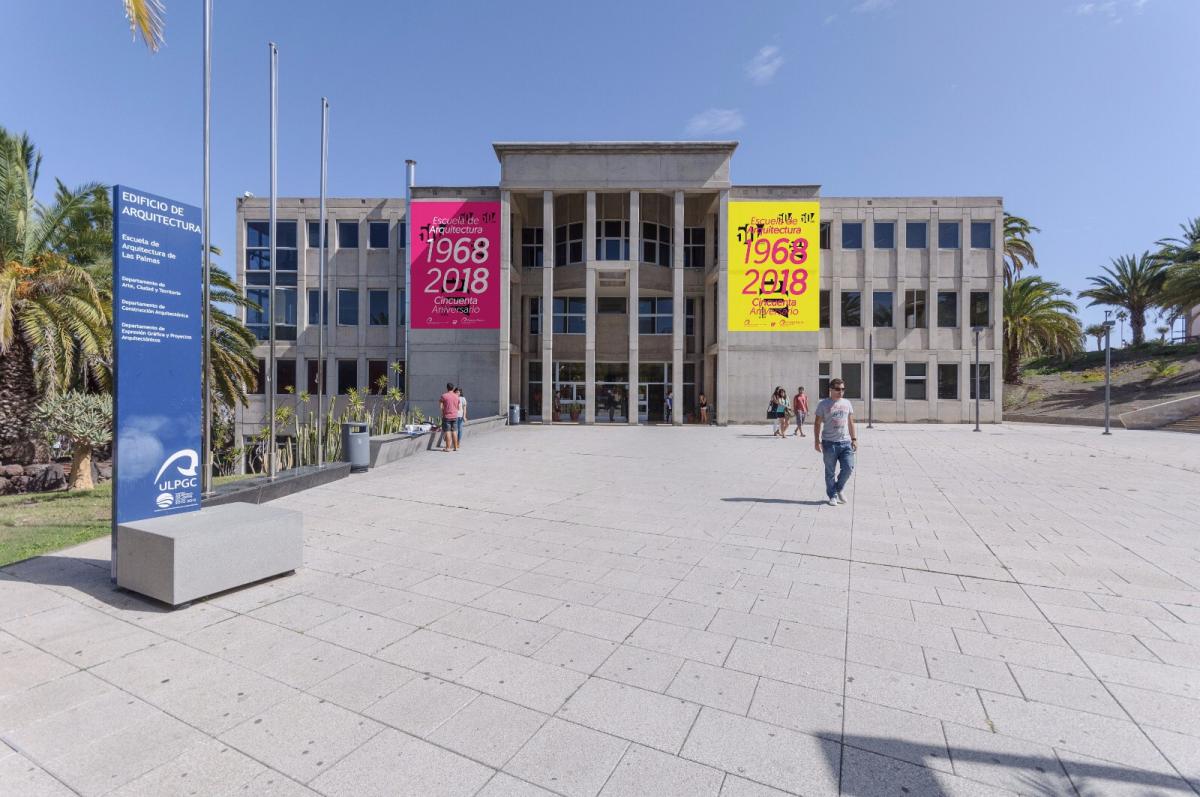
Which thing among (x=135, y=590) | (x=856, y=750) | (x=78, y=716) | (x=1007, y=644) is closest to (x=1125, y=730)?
(x=1007, y=644)

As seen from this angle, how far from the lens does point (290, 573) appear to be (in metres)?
5.09

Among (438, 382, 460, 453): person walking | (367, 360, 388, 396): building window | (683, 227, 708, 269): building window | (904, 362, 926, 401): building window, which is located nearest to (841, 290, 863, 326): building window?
(904, 362, 926, 401): building window

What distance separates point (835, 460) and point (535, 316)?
2367 cm

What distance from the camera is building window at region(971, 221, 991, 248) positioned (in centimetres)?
2875

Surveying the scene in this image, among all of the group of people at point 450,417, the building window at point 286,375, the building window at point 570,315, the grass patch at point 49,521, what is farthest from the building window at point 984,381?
the building window at point 286,375

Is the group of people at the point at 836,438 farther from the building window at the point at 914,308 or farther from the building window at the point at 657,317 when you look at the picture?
the building window at the point at 914,308

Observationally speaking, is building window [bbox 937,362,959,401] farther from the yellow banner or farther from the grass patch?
the grass patch

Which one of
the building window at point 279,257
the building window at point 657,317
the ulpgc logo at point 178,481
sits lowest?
→ the ulpgc logo at point 178,481

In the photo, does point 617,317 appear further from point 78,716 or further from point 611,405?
point 78,716

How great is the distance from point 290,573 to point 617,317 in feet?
83.4

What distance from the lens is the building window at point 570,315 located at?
94.8ft

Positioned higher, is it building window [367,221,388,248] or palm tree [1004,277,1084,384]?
building window [367,221,388,248]

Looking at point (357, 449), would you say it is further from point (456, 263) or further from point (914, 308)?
point (914, 308)

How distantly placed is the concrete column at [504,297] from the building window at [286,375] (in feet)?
38.2
